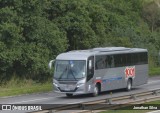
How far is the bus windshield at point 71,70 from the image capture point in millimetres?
33438

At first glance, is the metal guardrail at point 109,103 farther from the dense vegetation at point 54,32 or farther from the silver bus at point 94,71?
the dense vegetation at point 54,32

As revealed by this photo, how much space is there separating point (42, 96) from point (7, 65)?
24.9 ft

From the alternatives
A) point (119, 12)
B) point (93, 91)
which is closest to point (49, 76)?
point (93, 91)

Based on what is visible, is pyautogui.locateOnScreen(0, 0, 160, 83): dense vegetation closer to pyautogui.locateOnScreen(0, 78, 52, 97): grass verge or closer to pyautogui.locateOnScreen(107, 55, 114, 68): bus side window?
pyautogui.locateOnScreen(0, 78, 52, 97): grass verge

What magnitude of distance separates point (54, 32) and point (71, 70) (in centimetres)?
1486

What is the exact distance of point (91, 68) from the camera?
112ft

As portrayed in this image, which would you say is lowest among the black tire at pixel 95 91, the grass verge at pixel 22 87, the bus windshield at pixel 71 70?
the grass verge at pixel 22 87

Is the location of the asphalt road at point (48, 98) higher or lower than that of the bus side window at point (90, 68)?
lower

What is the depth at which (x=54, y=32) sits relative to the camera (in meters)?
48.0

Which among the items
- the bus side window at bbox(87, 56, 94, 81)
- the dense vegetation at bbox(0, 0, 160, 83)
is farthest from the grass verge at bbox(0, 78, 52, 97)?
the bus side window at bbox(87, 56, 94, 81)

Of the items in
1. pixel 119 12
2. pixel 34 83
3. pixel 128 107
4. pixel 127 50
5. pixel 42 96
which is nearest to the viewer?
pixel 128 107

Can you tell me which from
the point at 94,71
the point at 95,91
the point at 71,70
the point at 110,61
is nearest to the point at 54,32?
the point at 110,61

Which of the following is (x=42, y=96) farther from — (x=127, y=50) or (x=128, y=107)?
(x=128, y=107)

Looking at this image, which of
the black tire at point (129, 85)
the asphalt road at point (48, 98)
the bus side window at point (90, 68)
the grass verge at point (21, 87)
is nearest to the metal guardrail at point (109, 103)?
the asphalt road at point (48, 98)
